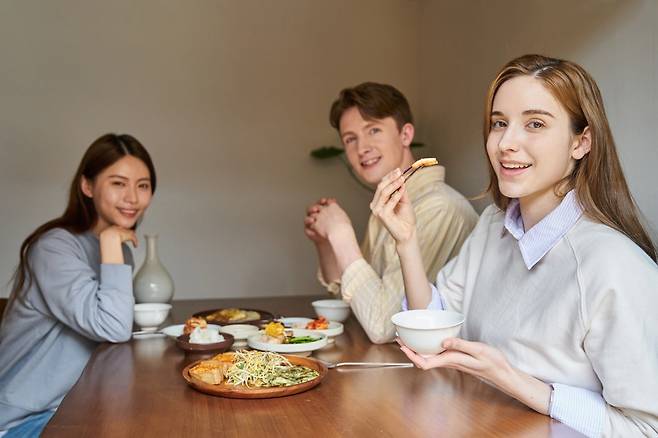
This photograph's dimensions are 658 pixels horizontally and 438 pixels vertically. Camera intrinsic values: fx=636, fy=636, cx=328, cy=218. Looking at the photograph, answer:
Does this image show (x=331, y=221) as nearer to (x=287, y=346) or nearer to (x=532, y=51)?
(x=287, y=346)

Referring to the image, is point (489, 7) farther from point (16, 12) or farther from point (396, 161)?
point (16, 12)

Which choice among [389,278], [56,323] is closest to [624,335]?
[389,278]

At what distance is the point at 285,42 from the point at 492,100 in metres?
2.24

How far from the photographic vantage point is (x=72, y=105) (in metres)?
3.14

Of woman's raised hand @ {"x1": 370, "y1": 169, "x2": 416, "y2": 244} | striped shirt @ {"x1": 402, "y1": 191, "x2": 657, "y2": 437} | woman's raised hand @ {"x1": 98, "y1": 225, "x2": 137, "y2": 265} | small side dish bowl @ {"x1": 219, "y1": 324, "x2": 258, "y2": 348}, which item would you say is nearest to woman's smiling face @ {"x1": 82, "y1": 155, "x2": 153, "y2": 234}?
woman's raised hand @ {"x1": 98, "y1": 225, "x2": 137, "y2": 265}

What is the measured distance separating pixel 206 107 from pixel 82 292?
178cm

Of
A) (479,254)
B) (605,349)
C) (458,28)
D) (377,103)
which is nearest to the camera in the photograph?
(605,349)

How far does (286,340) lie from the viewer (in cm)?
152

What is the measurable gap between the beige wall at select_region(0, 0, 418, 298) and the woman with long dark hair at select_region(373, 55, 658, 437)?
204 cm

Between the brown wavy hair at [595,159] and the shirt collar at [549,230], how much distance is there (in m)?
0.02

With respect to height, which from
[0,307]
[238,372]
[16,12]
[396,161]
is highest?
[16,12]

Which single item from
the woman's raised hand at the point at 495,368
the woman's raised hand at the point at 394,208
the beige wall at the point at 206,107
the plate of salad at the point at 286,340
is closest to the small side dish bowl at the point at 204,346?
the plate of salad at the point at 286,340

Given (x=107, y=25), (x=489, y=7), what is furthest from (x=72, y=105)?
(x=489, y=7)

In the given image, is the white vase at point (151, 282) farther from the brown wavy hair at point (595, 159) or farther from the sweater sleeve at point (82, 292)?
the brown wavy hair at point (595, 159)
